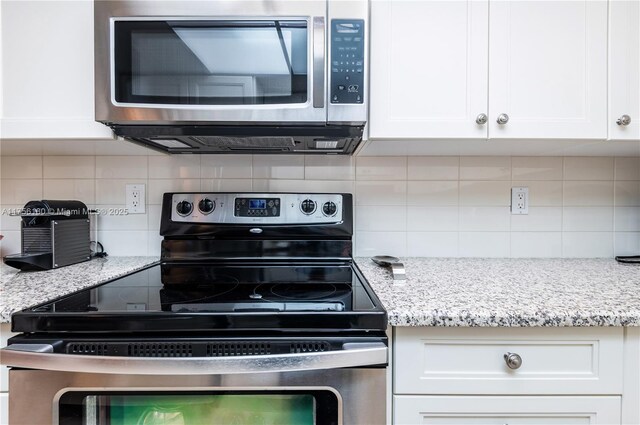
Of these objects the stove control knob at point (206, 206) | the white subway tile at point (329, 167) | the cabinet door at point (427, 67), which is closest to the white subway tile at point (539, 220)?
the cabinet door at point (427, 67)

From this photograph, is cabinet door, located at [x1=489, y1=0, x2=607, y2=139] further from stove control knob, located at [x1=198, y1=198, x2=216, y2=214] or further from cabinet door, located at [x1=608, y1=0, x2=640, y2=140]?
stove control knob, located at [x1=198, y1=198, x2=216, y2=214]

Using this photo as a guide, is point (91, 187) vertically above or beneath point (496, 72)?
beneath

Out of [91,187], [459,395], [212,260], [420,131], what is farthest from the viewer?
[91,187]

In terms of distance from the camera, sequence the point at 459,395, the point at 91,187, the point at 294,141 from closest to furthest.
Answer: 1. the point at 459,395
2. the point at 294,141
3. the point at 91,187

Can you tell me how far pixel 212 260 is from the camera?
50.9 inches

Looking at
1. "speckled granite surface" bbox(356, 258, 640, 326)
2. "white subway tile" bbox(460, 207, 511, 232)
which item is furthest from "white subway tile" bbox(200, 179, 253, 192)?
"white subway tile" bbox(460, 207, 511, 232)

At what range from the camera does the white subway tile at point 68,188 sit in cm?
142

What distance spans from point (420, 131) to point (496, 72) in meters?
0.29

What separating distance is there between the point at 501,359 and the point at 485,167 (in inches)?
33.7

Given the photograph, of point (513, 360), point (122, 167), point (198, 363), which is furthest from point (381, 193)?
point (122, 167)

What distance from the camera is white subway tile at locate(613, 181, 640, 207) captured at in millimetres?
1423

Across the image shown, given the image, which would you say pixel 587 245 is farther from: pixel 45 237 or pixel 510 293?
pixel 45 237

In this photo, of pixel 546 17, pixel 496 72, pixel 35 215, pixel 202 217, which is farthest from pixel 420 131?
pixel 35 215

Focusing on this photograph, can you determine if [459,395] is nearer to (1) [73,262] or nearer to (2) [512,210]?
(2) [512,210]
